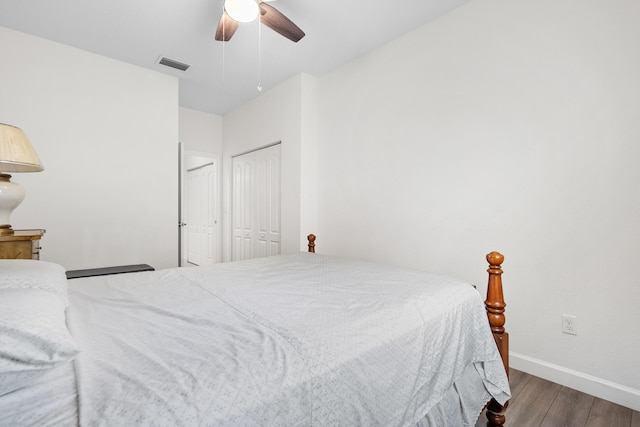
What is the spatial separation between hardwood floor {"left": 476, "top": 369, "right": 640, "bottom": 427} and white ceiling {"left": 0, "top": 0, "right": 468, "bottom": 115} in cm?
282

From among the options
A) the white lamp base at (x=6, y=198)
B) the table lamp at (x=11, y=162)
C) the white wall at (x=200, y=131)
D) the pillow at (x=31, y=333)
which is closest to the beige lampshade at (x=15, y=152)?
the table lamp at (x=11, y=162)

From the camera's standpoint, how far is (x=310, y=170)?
11.9ft

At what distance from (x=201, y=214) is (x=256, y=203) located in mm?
1785

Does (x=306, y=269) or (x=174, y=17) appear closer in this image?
(x=306, y=269)

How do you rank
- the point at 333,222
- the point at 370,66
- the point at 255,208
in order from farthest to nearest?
the point at 255,208, the point at 333,222, the point at 370,66

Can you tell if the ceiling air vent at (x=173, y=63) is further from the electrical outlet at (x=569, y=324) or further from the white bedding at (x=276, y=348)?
the electrical outlet at (x=569, y=324)

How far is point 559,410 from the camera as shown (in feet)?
5.40

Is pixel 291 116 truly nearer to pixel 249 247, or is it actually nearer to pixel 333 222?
pixel 333 222

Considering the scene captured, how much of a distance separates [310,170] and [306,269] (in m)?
1.95

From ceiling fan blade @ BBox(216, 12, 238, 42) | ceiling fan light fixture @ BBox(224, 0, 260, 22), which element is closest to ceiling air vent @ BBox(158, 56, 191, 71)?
→ ceiling fan blade @ BBox(216, 12, 238, 42)

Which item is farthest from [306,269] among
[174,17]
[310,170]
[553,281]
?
[174,17]

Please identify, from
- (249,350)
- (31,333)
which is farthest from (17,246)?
(249,350)

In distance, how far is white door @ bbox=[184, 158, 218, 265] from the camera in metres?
5.11

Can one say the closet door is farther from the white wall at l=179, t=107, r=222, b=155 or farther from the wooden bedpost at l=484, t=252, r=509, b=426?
the wooden bedpost at l=484, t=252, r=509, b=426
